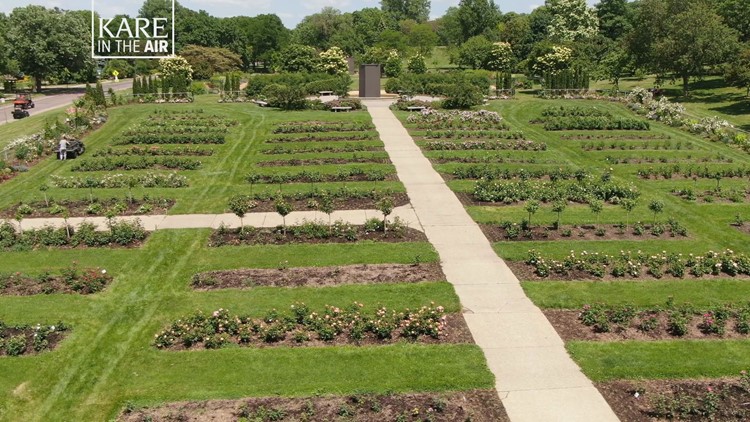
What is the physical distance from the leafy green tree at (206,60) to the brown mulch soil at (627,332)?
206 ft

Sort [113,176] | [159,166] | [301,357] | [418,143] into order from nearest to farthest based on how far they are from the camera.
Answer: [301,357] < [113,176] < [159,166] < [418,143]

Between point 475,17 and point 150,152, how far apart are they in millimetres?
81275

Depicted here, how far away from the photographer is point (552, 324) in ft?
48.3

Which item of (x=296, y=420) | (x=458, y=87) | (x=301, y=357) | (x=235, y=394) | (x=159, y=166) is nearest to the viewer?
(x=296, y=420)

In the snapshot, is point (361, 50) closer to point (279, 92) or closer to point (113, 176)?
point (279, 92)

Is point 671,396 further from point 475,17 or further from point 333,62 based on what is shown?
Answer: point 475,17

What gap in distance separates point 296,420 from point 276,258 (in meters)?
7.86

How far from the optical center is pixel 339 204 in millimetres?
23531

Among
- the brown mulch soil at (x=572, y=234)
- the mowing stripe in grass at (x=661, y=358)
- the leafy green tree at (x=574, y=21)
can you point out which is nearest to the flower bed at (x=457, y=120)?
the brown mulch soil at (x=572, y=234)

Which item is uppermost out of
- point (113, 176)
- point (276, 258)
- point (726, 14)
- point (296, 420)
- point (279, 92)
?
point (726, 14)

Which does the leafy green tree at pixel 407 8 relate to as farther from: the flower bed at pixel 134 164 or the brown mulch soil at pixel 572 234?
the brown mulch soil at pixel 572 234

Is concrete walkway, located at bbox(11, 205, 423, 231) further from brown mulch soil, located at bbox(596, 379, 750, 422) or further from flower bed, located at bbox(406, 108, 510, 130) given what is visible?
flower bed, located at bbox(406, 108, 510, 130)

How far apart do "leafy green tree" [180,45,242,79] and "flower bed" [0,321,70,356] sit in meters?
59.1

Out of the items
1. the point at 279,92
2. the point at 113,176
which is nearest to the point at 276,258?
the point at 113,176
